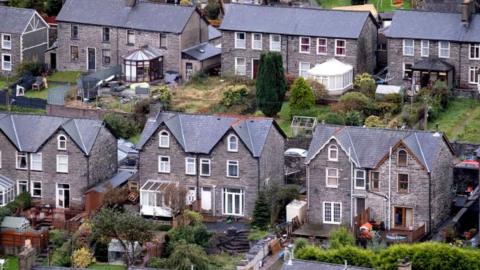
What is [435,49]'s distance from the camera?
404 feet

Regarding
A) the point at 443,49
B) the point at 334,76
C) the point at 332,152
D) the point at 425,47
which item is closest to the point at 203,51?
the point at 334,76

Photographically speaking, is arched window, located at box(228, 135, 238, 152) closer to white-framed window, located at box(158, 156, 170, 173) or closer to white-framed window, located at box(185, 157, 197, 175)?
white-framed window, located at box(185, 157, 197, 175)

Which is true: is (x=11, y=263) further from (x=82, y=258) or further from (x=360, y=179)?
(x=360, y=179)

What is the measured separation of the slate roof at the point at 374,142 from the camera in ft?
334

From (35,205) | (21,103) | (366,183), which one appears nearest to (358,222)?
(366,183)

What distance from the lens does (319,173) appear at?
10344cm

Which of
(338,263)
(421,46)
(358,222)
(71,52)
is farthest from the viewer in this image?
(71,52)

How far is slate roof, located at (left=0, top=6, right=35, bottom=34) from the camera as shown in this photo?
132m

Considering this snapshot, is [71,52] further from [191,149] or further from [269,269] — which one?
[269,269]

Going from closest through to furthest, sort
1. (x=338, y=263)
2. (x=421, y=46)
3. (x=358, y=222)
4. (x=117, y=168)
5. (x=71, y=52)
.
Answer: (x=338, y=263) → (x=358, y=222) → (x=117, y=168) → (x=421, y=46) → (x=71, y=52)

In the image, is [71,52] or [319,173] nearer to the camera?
[319,173]

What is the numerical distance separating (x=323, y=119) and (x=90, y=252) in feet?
68.4

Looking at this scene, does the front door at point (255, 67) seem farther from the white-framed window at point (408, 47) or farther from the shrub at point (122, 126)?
the shrub at point (122, 126)

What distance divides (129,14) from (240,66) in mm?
8268
